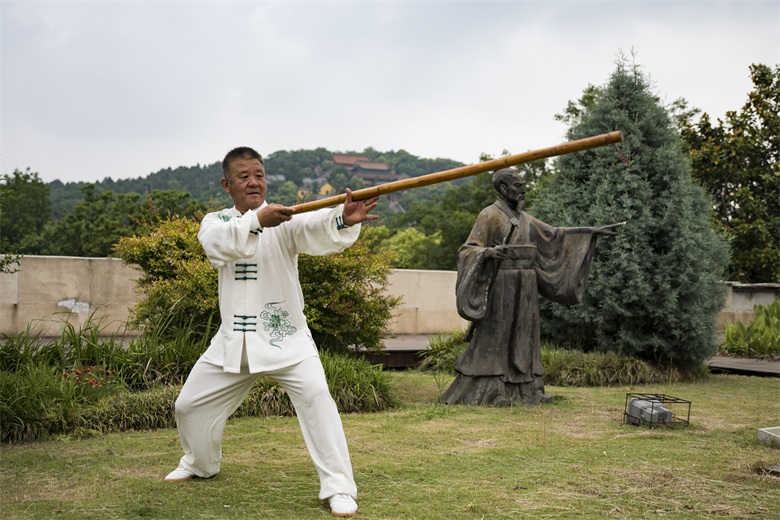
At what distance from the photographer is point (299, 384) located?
452cm

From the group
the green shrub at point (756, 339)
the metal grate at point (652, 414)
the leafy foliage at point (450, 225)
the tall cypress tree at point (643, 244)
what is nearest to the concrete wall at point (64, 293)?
the tall cypress tree at point (643, 244)

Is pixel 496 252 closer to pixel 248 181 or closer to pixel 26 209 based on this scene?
pixel 248 181

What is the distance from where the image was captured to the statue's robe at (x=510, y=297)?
26.3ft

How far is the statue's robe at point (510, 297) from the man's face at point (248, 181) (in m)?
3.55

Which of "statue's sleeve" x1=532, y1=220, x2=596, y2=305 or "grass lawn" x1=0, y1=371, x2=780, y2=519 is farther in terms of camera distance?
"statue's sleeve" x1=532, y1=220, x2=596, y2=305

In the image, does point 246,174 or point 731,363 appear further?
point 731,363

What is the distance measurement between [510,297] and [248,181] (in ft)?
13.3

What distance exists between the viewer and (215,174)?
155 feet

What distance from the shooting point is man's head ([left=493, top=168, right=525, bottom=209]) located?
8188 mm

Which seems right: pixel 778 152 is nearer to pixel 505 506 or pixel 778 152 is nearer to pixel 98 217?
pixel 505 506

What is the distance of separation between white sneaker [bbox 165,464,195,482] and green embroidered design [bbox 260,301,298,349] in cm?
112

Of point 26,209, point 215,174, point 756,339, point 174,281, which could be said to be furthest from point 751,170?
point 215,174

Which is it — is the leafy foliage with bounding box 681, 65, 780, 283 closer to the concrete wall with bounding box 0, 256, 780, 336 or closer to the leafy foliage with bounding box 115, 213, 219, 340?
the concrete wall with bounding box 0, 256, 780, 336

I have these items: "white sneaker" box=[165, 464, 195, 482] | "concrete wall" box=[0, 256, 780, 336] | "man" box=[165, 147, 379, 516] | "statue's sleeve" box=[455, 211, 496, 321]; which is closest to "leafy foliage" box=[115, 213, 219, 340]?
→ "concrete wall" box=[0, 256, 780, 336]
